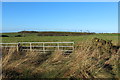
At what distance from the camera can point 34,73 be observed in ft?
15.1

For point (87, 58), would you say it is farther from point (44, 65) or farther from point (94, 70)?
point (44, 65)

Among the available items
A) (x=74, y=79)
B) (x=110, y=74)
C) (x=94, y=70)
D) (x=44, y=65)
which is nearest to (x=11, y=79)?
(x=44, y=65)

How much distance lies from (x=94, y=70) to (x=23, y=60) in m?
1.96

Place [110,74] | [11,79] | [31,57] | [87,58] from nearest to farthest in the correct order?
[11,79] < [110,74] < [87,58] < [31,57]

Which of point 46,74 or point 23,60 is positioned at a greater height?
point 23,60

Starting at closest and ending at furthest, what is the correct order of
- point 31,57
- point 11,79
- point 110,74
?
point 11,79 < point 110,74 < point 31,57

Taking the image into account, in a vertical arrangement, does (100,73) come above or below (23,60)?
below

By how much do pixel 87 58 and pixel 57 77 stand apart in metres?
1.16

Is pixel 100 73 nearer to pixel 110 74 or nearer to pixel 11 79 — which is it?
pixel 110 74

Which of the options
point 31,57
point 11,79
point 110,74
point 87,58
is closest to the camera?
point 11,79

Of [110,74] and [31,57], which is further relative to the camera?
[31,57]

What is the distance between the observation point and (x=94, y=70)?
464cm

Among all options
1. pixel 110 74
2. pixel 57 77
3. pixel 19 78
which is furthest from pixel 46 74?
pixel 110 74

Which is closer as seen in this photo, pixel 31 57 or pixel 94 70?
pixel 94 70
